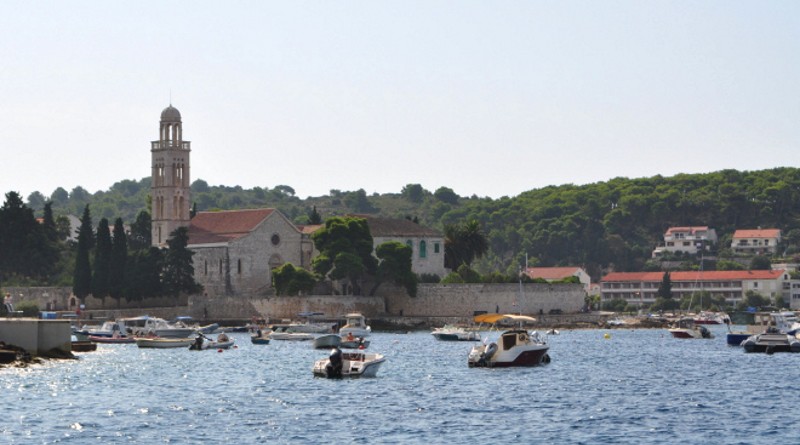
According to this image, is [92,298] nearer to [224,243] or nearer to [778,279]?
[224,243]

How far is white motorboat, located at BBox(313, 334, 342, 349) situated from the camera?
287 ft

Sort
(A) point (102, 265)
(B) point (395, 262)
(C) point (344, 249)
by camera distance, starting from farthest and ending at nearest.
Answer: (B) point (395, 262), (C) point (344, 249), (A) point (102, 265)

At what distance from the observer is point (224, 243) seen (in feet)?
403

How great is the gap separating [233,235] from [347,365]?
64.2m

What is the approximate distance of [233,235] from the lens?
124 m

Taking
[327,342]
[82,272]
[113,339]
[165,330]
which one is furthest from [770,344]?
[82,272]

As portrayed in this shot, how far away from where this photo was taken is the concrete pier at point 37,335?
217ft

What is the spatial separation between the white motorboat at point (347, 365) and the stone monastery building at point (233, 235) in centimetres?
6186

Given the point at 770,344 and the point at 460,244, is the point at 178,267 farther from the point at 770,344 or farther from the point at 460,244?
the point at 770,344

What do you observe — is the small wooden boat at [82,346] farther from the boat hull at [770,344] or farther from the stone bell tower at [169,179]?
the stone bell tower at [169,179]

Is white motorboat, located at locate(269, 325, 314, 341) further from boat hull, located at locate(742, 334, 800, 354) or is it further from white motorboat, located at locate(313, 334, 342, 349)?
boat hull, located at locate(742, 334, 800, 354)

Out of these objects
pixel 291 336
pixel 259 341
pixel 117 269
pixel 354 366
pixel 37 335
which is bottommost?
pixel 354 366

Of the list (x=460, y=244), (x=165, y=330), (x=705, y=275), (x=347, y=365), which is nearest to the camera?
(x=347, y=365)

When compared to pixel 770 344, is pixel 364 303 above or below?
above
